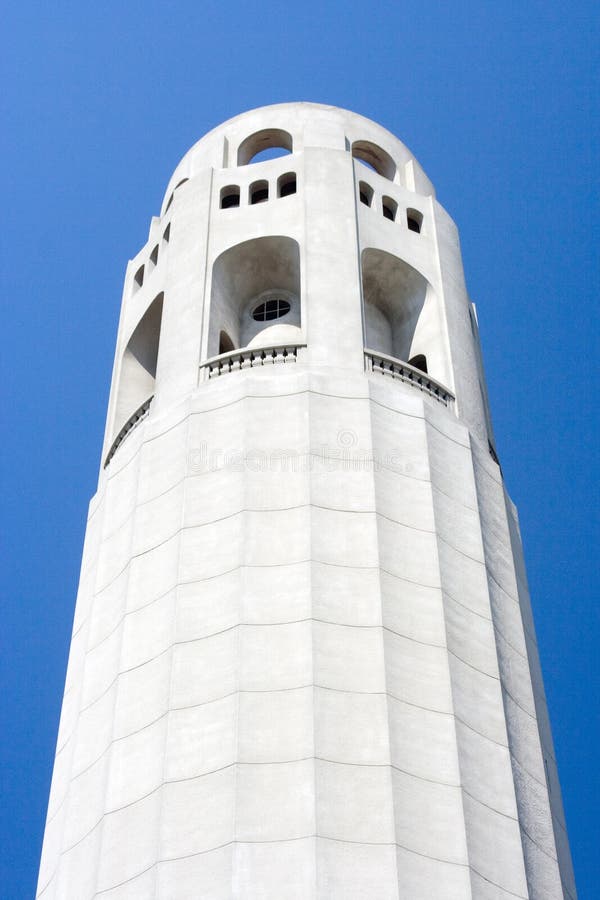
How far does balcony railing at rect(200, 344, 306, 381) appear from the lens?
3819 centimetres

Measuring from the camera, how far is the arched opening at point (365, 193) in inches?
1777

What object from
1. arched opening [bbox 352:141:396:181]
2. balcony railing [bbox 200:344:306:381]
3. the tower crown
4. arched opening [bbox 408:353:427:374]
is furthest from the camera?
arched opening [bbox 352:141:396:181]

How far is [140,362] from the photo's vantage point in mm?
44781

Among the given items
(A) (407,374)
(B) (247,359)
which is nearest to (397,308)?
(A) (407,374)

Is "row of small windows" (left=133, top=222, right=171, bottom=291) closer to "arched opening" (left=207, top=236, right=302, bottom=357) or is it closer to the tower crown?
the tower crown

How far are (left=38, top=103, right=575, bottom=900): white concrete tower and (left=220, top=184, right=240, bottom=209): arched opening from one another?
1.32ft

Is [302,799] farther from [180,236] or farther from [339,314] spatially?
[180,236]

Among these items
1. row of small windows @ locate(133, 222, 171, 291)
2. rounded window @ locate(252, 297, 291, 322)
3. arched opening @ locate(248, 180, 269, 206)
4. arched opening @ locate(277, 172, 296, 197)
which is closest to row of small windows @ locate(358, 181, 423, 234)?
arched opening @ locate(277, 172, 296, 197)

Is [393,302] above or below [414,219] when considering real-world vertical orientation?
Answer: below

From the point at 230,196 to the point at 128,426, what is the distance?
9534mm

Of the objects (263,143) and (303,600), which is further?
(263,143)

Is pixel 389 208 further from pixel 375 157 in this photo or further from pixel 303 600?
pixel 303 600

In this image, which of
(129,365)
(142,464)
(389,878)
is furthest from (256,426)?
(389,878)

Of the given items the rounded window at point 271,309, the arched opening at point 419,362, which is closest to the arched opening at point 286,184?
the rounded window at point 271,309
